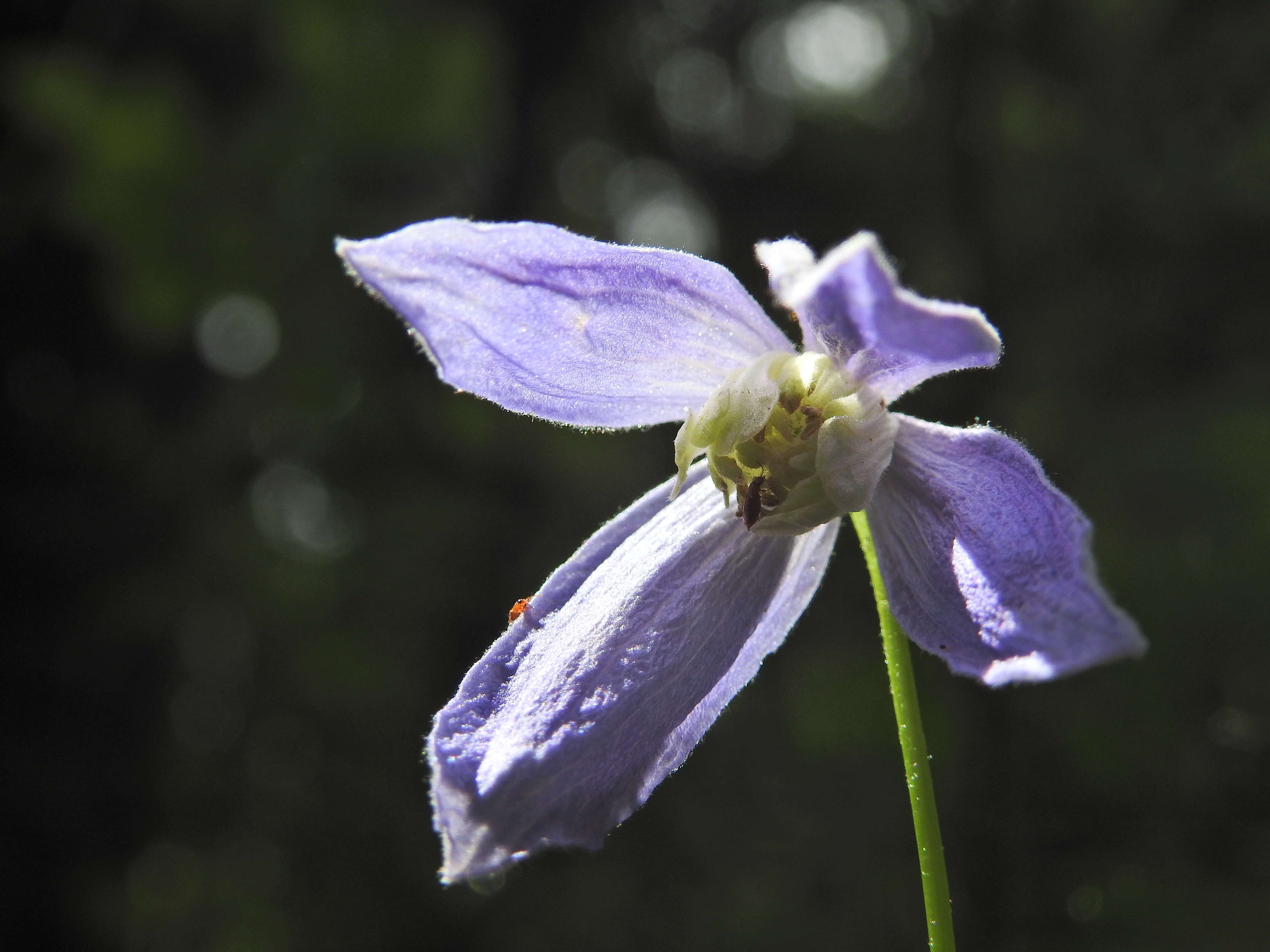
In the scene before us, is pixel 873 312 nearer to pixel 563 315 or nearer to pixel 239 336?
pixel 563 315

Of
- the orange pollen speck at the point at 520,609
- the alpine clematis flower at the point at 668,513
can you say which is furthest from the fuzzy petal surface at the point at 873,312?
the orange pollen speck at the point at 520,609

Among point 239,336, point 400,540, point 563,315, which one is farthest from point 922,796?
point 239,336

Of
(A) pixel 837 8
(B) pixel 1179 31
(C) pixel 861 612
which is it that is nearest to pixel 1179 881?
(C) pixel 861 612

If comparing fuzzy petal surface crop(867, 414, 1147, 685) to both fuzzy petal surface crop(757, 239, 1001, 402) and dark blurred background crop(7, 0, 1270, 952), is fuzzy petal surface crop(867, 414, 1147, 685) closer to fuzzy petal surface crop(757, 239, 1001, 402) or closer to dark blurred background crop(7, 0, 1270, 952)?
fuzzy petal surface crop(757, 239, 1001, 402)

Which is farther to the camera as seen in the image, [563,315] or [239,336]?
[239,336]

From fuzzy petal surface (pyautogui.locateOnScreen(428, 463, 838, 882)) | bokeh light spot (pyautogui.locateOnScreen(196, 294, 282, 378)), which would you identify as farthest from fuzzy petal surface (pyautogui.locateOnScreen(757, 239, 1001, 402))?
bokeh light spot (pyautogui.locateOnScreen(196, 294, 282, 378))
